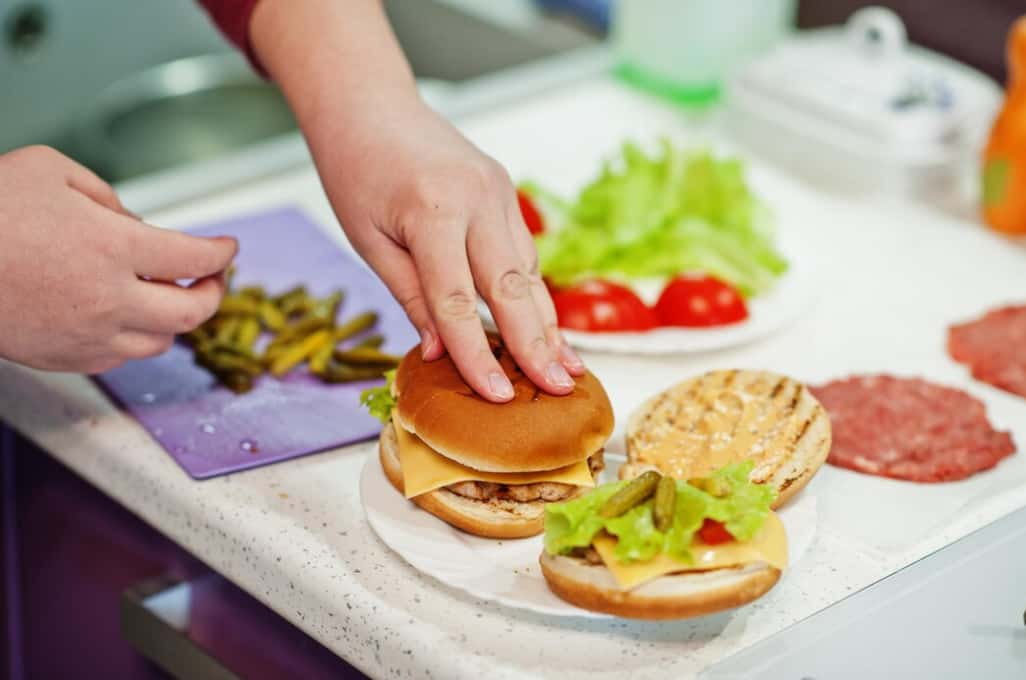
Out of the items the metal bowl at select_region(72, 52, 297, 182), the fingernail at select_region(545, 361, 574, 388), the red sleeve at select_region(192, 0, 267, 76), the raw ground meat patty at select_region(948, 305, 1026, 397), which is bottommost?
the metal bowl at select_region(72, 52, 297, 182)

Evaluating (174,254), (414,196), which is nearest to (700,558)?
(414,196)

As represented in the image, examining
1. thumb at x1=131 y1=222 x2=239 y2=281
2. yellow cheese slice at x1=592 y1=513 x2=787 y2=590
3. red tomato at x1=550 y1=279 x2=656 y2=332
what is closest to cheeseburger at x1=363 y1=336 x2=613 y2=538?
yellow cheese slice at x1=592 y1=513 x2=787 y2=590

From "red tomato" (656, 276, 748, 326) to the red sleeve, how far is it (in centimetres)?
62

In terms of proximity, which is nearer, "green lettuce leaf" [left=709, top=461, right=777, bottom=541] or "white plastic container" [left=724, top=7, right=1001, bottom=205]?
"green lettuce leaf" [left=709, top=461, right=777, bottom=541]

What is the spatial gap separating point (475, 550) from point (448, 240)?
12.8 inches

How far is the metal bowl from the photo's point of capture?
3166 millimetres

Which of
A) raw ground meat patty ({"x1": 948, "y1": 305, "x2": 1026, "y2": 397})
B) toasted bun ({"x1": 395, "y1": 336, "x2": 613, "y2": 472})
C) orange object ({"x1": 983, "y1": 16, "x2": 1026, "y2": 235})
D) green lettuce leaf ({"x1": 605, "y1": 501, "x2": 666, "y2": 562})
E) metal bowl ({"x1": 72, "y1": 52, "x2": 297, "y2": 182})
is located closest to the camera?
green lettuce leaf ({"x1": 605, "y1": 501, "x2": 666, "y2": 562})

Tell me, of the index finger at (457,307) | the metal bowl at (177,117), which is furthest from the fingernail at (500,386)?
the metal bowl at (177,117)

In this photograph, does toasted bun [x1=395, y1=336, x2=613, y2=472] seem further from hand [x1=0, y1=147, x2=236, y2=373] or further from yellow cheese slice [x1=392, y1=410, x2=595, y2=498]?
hand [x1=0, y1=147, x2=236, y2=373]

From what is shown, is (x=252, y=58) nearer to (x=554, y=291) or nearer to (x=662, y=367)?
(x=554, y=291)

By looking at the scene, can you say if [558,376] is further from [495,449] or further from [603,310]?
[603,310]

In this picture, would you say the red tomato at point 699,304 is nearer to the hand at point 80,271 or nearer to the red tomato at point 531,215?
the red tomato at point 531,215

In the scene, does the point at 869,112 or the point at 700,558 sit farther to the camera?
the point at 869,112

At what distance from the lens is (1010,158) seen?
2.13 metres
